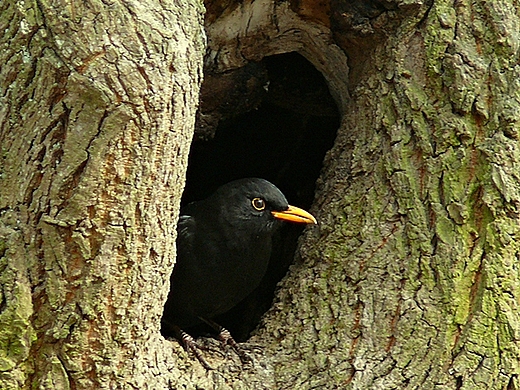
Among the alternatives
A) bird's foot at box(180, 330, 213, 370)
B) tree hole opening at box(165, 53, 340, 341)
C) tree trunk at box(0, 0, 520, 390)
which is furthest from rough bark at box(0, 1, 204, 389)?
tree hole opening at box(165, 53, 340, 341)

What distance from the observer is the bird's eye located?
193 inches

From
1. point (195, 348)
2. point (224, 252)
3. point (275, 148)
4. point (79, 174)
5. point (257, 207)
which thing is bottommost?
point (195, 348)

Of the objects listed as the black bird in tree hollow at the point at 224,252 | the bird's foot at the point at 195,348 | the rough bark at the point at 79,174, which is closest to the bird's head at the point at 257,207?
the black bird in tree hollow at the point at 224,252

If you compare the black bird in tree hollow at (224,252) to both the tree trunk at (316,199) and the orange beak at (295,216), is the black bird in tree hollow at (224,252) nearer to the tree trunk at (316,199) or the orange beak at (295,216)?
the orange beak at (295,216)

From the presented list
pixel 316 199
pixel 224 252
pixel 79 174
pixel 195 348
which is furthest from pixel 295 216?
pixel 79 174

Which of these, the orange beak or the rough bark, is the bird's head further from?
the rough bark

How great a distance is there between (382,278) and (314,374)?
633mm

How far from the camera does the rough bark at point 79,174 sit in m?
3.09

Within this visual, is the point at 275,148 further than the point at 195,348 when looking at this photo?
Yes

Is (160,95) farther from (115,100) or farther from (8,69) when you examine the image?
(8,69)

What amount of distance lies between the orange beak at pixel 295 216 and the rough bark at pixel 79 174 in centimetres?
148

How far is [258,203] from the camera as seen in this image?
490 cm

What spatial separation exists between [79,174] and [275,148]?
3.76 m

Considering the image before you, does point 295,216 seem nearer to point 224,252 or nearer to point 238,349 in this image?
point 224,252
